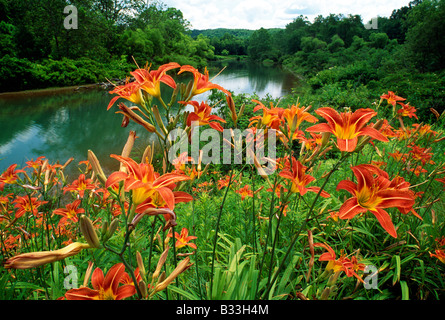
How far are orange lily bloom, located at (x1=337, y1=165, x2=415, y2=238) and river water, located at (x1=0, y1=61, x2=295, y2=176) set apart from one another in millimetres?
6353

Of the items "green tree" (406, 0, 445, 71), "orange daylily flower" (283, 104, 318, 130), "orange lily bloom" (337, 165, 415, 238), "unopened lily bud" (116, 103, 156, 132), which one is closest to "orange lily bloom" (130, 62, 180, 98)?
"unopened lily bud" (116, 103, 156, 132)

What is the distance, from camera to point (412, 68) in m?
12.4

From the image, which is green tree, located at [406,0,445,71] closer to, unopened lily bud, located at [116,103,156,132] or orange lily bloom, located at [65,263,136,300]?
unopened lily bud, located at [116,103,156,132]

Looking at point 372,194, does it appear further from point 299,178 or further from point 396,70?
point 396,70

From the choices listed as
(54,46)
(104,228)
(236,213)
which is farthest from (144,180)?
(54,46)

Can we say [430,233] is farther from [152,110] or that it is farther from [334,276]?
[152,110]

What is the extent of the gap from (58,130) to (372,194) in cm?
1033

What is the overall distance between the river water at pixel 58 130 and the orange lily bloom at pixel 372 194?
20.8ft

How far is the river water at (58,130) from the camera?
6.73 m

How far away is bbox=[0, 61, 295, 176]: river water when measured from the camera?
6.73 meters

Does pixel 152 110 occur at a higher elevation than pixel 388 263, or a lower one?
higher

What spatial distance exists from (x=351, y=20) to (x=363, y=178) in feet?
168

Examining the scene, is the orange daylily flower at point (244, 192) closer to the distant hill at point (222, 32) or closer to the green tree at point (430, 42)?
the green tree at point (430, 42)

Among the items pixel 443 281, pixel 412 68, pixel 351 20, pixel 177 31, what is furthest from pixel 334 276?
pixel 351 20
